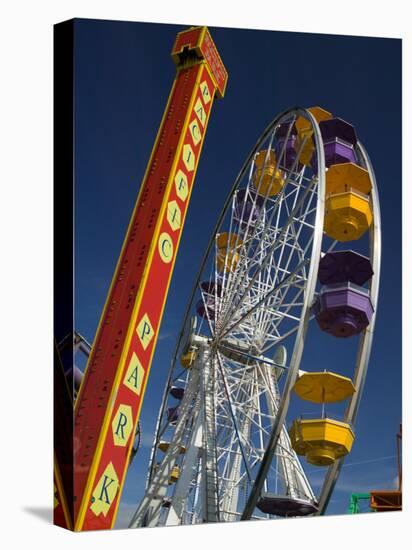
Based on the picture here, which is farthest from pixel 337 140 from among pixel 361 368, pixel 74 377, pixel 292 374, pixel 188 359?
pixel 74 377

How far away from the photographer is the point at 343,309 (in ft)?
46.7

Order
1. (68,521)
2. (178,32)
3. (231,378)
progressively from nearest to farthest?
(68,521) < (178,32) < (231,378)

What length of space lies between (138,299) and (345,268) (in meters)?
3.86

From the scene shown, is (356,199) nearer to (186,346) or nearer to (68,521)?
Result: (186,346)

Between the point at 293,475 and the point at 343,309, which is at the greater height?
the point at 343,309

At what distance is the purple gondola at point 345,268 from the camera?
1466cm

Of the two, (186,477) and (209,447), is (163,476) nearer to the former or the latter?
(186,477)

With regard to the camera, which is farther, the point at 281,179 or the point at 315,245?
the point at 281,179

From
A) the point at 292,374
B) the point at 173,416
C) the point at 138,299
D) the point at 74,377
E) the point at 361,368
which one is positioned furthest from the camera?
the point at 173,416

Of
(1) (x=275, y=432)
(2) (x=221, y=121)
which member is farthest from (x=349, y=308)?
(2) (x=221, y=121)

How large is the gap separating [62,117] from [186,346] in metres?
7.54

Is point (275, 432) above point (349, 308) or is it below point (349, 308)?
below

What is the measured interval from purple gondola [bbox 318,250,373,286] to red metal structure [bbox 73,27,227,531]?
253 cm

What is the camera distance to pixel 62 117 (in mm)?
11945
